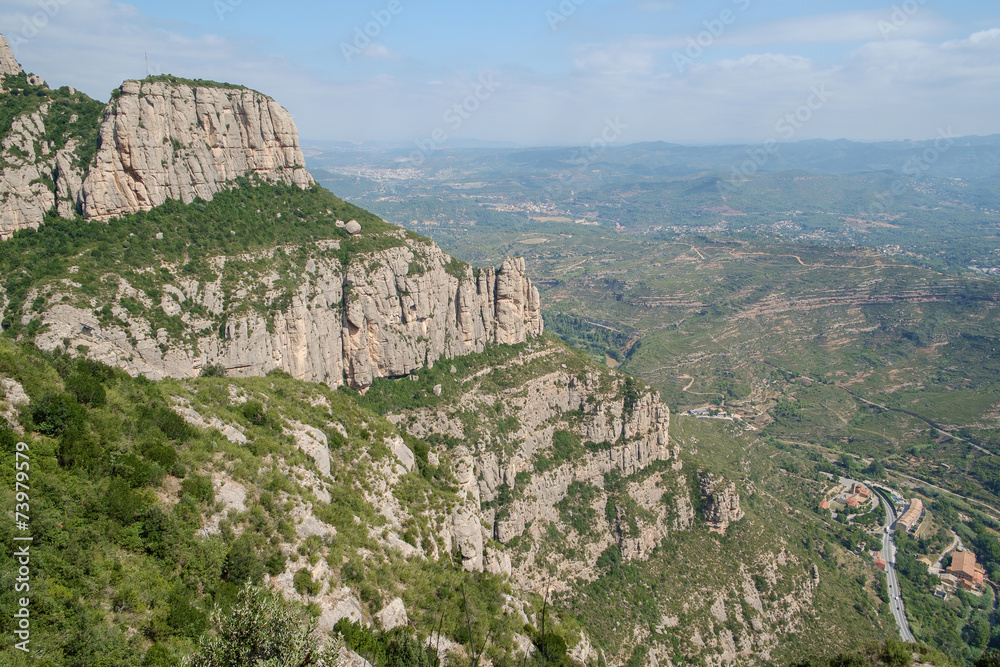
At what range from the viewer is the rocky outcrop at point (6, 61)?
2438 inches

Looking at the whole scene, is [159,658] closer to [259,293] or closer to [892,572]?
[259,293]

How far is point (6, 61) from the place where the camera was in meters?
62.3

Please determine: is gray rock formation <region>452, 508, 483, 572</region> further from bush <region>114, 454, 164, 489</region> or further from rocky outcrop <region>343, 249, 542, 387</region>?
rocky outcrop <region>343, 249, 542, 387</region>

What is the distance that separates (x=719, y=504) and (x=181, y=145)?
85.0 meters

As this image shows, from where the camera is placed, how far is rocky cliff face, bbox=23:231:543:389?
162 feet

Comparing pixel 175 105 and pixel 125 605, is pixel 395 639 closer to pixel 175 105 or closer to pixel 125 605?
pixel 125 605

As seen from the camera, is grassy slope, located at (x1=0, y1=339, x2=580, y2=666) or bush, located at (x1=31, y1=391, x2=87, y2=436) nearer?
grassy slope, located at (x1=0, y1=339, x2=580, y2=666)

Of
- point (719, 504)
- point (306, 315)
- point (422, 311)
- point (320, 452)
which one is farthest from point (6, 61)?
point (719, 504)

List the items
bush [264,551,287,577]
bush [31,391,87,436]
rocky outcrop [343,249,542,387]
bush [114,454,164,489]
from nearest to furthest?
bush [31,391,87,436]
bush [114,454,164,489]
bush [264,551,287,577]
rocky outcrop [343,249,542,387]

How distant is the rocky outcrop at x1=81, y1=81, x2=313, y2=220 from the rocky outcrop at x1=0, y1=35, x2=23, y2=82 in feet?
48.3

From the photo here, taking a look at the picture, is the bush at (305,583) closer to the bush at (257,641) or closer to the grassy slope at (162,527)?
the grassy slope at (162,527)

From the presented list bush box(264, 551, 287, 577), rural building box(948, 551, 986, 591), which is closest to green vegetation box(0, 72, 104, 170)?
bush box(264, 551, 287, 577)

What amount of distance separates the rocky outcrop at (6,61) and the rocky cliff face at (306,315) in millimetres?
32492

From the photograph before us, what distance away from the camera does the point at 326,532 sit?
29.0m
